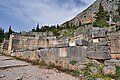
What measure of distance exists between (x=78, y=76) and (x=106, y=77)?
122 centimetres

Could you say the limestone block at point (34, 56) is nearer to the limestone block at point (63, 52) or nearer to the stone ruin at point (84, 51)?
the stone ruin at point (84, 51)

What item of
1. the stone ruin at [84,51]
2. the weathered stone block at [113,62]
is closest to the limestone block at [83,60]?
the stone ruin at [84,51]

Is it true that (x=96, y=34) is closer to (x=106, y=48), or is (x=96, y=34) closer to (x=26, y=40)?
(x=106, y=48)

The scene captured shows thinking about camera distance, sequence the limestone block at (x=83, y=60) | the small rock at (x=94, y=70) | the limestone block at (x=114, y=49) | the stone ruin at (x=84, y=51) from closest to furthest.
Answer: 1. the small rock at (x=94, y=70)
2. the limestone block at (x=114, y=49)
3. the stone ruin at (x=84, y=51)
4. the limestone block at (x=83, y=60)

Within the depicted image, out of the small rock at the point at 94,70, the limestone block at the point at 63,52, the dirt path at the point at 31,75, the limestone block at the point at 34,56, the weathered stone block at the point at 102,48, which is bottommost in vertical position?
the dirt path at the point at 31,75

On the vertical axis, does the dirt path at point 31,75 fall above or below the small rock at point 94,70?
below

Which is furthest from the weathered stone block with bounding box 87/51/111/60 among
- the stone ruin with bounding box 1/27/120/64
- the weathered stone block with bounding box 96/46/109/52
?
the weathered stone block with bounding box 96/46/109/52

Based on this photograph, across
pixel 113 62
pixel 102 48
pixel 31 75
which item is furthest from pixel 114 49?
pixel 31 75

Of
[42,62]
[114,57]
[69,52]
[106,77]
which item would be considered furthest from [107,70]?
[42,62]

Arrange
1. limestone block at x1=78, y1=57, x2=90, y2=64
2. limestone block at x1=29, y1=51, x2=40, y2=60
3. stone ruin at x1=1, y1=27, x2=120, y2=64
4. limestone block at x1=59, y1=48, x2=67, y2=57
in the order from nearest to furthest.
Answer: stone ruin at x1=1, y1=27, x2=120, y2=64
limestone block at x1=78, y1=57, x2=90, y2=64
limestone block at x1=59, y1=48, x2=67, y2=57
limestone block at x1=29, y1=51, x2=40, y2=60

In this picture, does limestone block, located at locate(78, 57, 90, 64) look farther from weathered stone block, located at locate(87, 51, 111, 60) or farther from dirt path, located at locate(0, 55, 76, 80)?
dirt path, located at locate(0, 55, 76, 80)

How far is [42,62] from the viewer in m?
9.62

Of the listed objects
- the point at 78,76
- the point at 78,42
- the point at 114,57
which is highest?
the point at 78,42

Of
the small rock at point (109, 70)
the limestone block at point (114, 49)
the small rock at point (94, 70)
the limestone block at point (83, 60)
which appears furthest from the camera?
the limestone block at point (83, 60)
